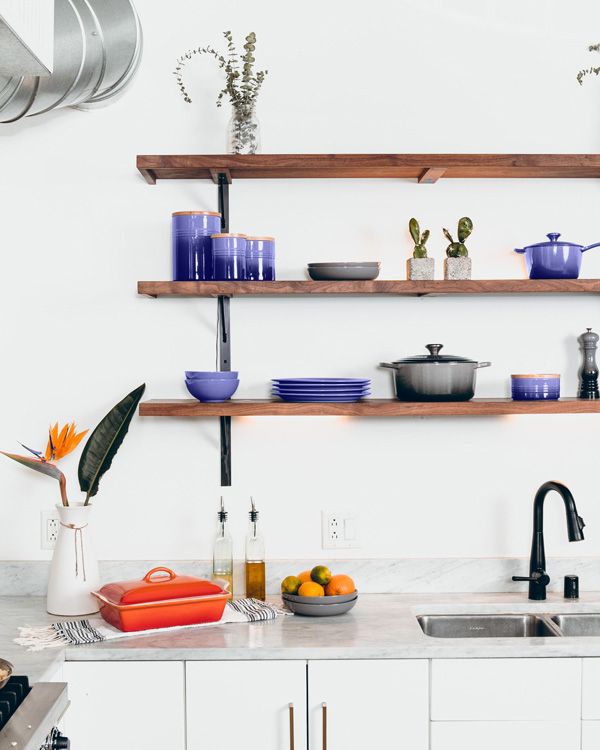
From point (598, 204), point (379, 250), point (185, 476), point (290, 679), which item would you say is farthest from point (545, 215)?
point (290, 679)

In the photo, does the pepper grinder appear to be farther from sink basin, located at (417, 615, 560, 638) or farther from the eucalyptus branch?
the eucalyptus branch

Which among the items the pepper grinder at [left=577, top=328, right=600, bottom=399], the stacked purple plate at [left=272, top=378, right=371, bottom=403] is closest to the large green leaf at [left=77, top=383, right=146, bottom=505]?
the stacked purple plate at [left=272, top=378, right=371, bottom=403]

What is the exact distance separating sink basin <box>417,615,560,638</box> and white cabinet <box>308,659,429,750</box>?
0.34m

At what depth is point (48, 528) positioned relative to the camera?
2.61 m

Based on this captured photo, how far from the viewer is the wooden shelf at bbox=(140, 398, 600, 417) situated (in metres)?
2.39

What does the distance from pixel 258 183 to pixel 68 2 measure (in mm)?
719

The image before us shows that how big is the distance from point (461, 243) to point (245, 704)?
137cm

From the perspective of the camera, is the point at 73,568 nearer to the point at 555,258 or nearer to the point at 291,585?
the point at 291,585

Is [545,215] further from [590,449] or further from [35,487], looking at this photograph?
[35,487]

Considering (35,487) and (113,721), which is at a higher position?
(35,487)

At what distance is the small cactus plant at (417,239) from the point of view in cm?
248

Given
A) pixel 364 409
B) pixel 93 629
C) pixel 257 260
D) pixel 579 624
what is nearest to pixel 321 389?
pixel 364 409

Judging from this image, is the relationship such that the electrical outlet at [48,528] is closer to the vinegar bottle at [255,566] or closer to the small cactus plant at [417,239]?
the vinegar bottle at [255,566]

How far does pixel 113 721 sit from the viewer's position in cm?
208
